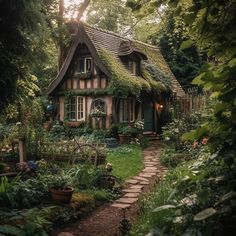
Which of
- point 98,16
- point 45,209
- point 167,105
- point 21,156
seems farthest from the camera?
point 98,16

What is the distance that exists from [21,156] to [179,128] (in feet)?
19.5

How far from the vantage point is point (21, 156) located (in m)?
9.78

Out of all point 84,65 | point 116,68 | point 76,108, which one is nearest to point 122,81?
point 116,68

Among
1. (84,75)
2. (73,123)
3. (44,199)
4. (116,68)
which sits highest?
(116,68)

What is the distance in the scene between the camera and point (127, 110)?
60.3 feet

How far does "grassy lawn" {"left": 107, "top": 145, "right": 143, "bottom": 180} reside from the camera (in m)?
10.2

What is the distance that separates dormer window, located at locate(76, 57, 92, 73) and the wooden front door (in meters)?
3.91

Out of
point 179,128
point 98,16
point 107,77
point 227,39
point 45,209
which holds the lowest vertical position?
point 45,209

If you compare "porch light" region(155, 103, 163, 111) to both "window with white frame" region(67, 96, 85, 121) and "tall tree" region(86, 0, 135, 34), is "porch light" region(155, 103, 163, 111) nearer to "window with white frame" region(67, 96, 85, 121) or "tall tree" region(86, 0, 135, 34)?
"window with white frame" region(67, 96, 85, 121)

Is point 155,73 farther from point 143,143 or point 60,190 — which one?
point 60,190

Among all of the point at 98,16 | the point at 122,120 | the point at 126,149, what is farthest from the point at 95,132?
the point at 98,16

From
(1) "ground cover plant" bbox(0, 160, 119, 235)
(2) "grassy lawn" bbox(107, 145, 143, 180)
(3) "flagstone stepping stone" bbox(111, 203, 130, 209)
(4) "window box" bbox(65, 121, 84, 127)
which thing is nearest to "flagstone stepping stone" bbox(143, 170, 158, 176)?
(2) "grassy lawn" bbox(107, 145, 143, 180)

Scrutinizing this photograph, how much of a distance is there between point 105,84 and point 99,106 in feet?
4.06

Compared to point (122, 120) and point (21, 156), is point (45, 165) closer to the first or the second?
point (21, 156)
